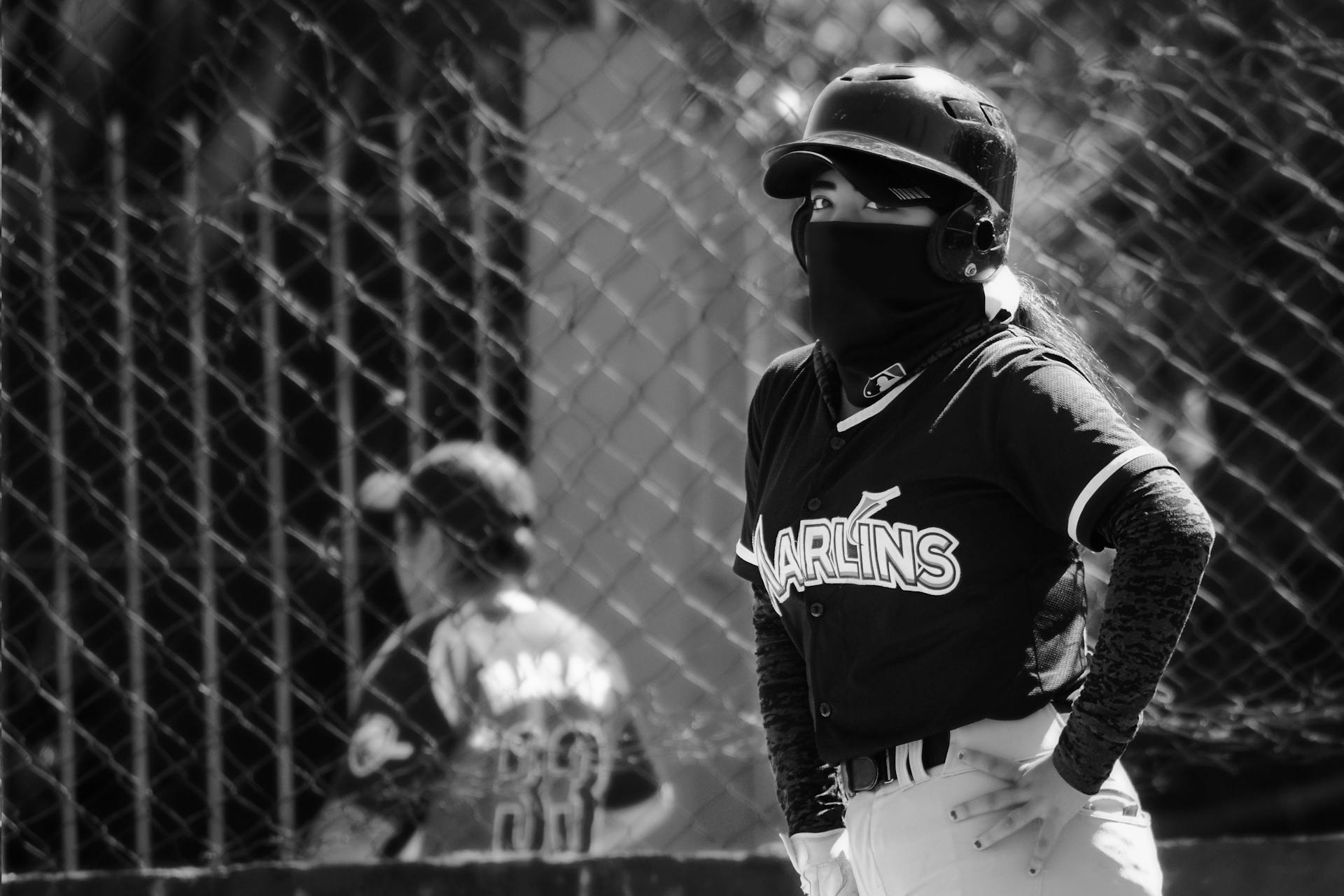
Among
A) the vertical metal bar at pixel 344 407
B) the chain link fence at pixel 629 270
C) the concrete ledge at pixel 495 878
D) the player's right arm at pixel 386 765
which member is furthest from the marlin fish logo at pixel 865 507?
the vertical metal bar at pixel 344 407

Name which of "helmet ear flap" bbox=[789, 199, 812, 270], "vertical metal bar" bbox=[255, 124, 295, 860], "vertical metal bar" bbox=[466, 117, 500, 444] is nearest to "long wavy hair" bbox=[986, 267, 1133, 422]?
"helmet ear flap" bbox=[789, 199, 812, 270]

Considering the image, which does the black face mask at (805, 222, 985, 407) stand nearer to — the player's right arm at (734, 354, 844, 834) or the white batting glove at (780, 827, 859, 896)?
the player's right arm at (734, 354, 844, 834)

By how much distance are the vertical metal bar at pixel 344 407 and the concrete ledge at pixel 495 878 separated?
447 mm

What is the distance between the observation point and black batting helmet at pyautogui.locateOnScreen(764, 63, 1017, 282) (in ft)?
5.83

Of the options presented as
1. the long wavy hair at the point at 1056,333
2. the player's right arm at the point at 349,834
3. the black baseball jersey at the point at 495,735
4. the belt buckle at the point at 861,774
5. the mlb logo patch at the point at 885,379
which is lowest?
the belt buckle at the point at 861,774

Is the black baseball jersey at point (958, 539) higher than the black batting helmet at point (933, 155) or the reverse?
the reverse

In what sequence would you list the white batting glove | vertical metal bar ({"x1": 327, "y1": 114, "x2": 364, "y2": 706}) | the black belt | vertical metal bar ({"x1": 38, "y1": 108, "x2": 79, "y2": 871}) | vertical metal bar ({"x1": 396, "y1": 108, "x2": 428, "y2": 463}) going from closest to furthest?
the black belt → the white batting glove → vertical metal bar ({"x1": 38, "y1": 108, "x2": 79, "y2": 871}) → vertical metal bar ({"x1": 396, "y1": 108, "x2": 428, "y2": 463}) → vertical metal bar ({"x1": 327, "y1": 114, "x2": 364, "y2": 706})

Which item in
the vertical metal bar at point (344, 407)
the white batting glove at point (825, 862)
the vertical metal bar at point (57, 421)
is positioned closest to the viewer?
the white batting glove at point (825, 862)

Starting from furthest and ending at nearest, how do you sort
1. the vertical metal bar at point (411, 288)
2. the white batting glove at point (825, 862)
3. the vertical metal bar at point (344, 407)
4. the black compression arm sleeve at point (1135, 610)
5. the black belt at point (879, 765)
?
the vertical metal bar at point (344, 407)
the vertical metal bar at point (411, 288)
the white batting glove at point (825, 862)
the black belt at point (879, 765)
the black compression arm sleeve at point (1135, 610)

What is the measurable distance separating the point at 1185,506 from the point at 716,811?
103 inches

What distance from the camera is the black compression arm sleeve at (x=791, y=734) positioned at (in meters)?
1.95

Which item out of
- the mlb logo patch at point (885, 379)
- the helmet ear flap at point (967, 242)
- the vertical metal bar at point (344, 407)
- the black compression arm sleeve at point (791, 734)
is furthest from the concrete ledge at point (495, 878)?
the helmet ear flap at point (967, 242)

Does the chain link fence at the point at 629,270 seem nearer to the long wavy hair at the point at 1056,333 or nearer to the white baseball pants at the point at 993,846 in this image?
the long wavy hair at the point at 1056,333

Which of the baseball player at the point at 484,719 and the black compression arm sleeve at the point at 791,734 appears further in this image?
the baseball player at the point at 484,719
